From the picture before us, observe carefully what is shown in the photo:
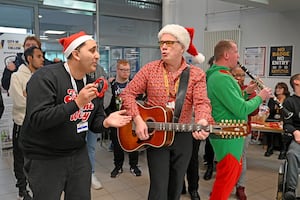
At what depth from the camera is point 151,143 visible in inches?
70.8

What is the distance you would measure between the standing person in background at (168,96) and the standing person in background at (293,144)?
137 centimetres

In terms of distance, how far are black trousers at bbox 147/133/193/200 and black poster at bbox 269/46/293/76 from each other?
432 centimetres

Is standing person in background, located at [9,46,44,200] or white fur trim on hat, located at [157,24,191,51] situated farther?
standing person in background, located at [9,46,44,200]

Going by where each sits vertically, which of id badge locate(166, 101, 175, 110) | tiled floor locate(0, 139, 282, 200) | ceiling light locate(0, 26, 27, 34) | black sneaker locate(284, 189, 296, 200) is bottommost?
tiled floor locate(0, 139, 282, 200)

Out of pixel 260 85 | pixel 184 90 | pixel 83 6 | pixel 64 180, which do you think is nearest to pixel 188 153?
pixel 184 90

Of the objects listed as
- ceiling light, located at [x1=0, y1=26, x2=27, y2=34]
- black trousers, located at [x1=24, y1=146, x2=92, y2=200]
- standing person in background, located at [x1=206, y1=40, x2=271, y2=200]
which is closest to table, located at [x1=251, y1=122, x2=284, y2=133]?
standing person in background, located at [x1=206, y1=40, x2=271, y2=200]

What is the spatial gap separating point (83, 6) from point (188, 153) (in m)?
4.83

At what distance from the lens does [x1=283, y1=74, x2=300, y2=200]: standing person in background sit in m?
2.68

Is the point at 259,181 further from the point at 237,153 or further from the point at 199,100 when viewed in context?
the point at 199,100

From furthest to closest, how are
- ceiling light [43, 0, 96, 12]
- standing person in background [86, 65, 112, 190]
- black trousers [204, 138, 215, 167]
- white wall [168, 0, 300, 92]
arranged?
ceiling light [43, 0, 96, 12], white wall [168, 0, 300, 92], black trousers [204, 138, 215, 167], standing person in background [86, 65, 112, 190]

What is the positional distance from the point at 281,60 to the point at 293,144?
10.3 ft

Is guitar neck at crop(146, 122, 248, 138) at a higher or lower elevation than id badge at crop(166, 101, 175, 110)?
lower

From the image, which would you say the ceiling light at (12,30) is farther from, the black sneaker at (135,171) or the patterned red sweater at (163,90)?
the patterned red sweater at (163,90)

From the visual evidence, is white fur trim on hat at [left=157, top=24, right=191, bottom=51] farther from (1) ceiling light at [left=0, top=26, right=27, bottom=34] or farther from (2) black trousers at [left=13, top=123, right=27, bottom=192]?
(1) ceiling light at [left=0, top=26, right=27, bottom=34]
